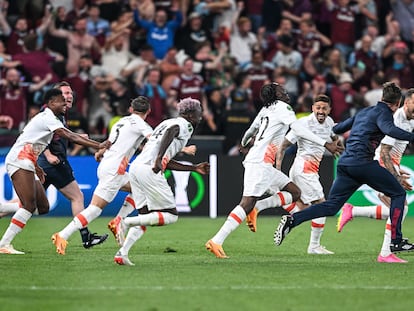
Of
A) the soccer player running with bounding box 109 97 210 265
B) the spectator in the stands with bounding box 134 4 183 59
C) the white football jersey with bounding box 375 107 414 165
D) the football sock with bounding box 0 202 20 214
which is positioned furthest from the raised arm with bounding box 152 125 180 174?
the spectator in the stands with bounding box 134 4 183 59

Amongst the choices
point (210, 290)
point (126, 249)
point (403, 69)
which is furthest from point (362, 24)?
point (210, 290)

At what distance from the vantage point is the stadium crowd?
23609 mm

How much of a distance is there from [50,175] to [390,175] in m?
5.20

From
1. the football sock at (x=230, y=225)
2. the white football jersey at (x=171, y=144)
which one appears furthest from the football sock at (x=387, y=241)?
the white football jersey at (x=171, y=144)

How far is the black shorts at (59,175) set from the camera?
620 inches

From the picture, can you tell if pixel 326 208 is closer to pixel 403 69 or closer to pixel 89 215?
pixel 89 215

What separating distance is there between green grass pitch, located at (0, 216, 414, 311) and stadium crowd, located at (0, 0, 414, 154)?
6.82 m

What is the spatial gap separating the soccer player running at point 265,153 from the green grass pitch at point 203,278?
0.57 meters

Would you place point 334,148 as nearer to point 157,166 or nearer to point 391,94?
point 391,94

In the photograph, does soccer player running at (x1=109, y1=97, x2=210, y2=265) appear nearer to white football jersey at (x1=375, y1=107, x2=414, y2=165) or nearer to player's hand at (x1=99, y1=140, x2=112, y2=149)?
player's hand at (x1=99, y1=140, x2=112, y2=149)

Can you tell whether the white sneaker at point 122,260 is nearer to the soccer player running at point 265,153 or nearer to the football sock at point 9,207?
the soccer player running at point 265,153

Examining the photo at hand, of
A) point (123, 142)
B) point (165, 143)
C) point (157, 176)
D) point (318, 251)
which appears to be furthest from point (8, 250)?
point (318, 251)

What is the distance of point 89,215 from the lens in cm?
1455

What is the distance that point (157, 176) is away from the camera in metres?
12.8
